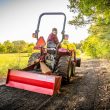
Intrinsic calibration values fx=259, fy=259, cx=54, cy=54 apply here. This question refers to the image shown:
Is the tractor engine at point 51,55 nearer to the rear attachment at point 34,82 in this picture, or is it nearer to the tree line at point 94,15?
the rear attachment at point 34,82

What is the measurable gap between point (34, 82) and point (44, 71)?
67cm

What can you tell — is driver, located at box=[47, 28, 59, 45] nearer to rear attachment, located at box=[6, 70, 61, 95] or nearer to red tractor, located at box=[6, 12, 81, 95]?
red tractor, located at box=[6, 12, 81, 95]

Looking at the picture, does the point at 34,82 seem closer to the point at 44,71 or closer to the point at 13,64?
the point at 44,71

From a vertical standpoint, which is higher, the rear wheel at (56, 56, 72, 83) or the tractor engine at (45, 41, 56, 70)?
the tractor engine at (45, 41, 56, 70)

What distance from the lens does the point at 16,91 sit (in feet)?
27.4

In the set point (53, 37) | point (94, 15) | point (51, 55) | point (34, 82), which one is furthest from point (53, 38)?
point (94, 15)

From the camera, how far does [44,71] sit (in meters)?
8.80

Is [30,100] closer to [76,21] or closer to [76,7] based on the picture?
[76,7]

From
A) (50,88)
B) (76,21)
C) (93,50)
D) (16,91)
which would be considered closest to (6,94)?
(16,91)

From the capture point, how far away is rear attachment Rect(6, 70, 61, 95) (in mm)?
7996

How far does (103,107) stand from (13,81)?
342 cm

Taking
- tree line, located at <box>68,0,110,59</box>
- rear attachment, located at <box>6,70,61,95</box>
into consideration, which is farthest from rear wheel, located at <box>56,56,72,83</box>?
tree line, located at <box>68,0,110,59</box>

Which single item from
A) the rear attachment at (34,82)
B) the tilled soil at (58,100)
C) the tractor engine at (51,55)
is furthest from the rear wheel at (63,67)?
the rear attachment at (34,82)

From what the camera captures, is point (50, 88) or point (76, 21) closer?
point (50, 88)
